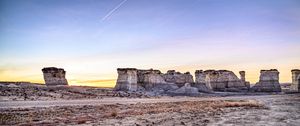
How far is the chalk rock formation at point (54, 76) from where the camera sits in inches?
2279

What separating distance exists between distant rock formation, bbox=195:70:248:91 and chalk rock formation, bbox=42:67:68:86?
3953cm

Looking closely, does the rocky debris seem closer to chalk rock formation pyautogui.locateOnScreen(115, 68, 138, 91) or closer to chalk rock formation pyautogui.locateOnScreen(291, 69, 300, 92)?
chalk rock formation pyautogui.locateOnScreen(115, 68, 138, 91)

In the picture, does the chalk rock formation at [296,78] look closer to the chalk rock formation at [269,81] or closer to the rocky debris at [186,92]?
the chalk rock formation at [269,81]

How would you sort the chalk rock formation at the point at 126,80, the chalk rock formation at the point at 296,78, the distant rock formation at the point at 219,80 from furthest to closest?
the distant rock formation at the point at 219,80 < the chalk rock formation at the point at 296,78 < the chalk rock formation at the point at 126,80

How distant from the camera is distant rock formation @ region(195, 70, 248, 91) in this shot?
89125mm

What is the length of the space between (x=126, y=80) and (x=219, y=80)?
1396 inches

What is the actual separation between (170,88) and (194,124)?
53484 millimetres

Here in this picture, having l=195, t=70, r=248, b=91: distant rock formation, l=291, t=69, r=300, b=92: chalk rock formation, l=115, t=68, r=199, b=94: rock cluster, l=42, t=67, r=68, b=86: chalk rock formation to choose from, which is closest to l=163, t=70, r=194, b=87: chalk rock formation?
l=115, t=68, r=199, b=94: rock cluster

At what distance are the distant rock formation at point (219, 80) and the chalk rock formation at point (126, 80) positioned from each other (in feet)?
84.6

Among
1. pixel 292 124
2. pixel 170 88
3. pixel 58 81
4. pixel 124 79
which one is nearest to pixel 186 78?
pixel 170 88

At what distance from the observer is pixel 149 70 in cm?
7225

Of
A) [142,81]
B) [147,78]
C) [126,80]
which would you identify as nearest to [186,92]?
[147,78]

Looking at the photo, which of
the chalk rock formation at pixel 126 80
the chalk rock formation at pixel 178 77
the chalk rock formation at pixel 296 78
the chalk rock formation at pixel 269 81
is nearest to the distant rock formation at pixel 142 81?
the chalk rock formation at pixel 126 80

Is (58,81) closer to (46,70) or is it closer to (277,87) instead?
(46,70)
